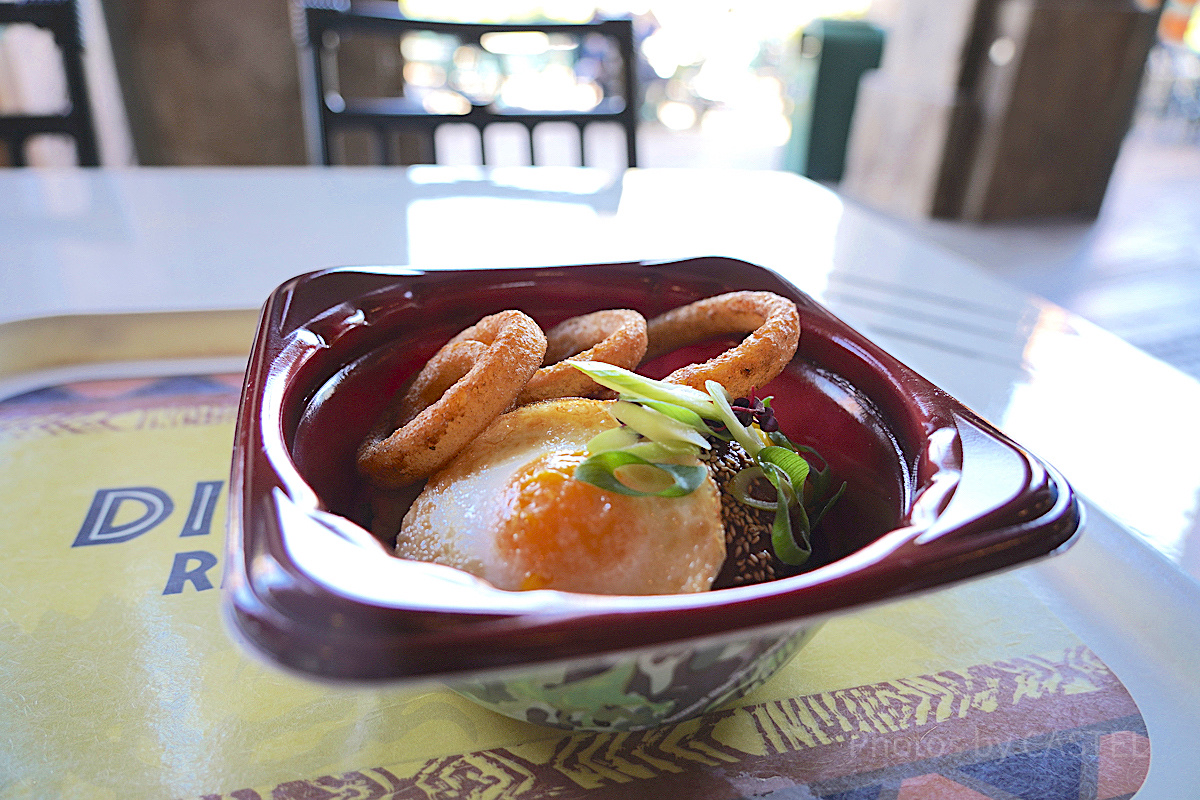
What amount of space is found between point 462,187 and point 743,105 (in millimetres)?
7338

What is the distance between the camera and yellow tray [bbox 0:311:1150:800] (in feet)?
1.15

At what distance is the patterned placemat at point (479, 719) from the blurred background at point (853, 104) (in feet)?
3.93

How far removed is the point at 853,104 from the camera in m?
4.83

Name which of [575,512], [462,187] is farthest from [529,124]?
[575,512]

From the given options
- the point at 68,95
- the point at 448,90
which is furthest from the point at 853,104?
the point at 68,95

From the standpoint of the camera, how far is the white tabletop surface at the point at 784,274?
47 cm

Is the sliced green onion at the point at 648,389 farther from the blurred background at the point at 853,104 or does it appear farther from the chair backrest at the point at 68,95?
the chair backrest at the point at 68,95

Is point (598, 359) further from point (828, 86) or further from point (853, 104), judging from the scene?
point (853, 104)

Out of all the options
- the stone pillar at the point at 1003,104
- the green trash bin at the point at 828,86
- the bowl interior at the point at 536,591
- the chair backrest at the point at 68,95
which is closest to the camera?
the bowl interior at the point at 536,591

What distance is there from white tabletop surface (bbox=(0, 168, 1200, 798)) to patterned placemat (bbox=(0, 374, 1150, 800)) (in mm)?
41

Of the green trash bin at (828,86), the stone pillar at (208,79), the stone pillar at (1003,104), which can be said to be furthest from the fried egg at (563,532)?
the green trash bin at (828,86)

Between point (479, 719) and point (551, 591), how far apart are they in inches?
5.9

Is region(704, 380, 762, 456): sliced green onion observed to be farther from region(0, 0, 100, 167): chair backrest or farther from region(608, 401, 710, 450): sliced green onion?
region(0, 0, 100, 167): chair backrest

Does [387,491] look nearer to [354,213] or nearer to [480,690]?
[480,690]
